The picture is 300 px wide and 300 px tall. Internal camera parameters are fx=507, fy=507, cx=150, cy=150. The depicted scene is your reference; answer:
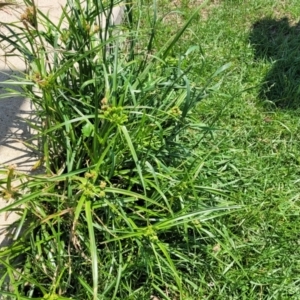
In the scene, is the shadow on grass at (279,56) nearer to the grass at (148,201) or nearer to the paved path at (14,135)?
the grass at (148,201)

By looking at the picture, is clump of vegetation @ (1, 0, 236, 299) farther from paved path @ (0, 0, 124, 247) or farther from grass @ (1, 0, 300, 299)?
paved path @ (0, 0, 124, 247)

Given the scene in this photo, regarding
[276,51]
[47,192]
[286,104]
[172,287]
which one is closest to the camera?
[47,192]

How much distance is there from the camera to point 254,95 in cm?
305

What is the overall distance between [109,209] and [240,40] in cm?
198

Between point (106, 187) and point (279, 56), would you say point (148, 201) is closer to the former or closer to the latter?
point (106, 187)

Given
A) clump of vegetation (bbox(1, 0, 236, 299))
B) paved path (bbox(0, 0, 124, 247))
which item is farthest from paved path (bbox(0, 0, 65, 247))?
clump of vegetation (bbox(1, 0, 236, 299))

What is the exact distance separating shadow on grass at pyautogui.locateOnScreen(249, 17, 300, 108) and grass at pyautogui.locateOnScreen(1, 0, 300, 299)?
45cm

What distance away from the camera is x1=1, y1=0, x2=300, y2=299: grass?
188 cm

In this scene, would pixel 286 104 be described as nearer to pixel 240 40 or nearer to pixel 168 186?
pixel 240 40

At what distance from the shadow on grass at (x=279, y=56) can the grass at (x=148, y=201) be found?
454 mm

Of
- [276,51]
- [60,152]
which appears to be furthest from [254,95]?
[60,152]

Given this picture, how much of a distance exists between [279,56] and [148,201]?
1.87 m

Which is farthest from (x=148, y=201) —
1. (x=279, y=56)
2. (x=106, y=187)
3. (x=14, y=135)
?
(x=279, y=56)

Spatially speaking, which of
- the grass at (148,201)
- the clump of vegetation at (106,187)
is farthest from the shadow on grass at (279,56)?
the clump of vegetation at (106,187)
